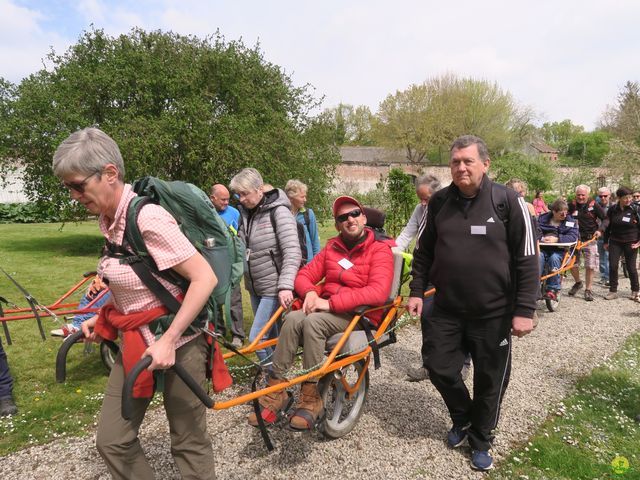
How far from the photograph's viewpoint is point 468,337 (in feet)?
11.2

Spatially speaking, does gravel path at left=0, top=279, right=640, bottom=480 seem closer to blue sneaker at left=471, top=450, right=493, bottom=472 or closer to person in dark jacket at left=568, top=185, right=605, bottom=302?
blue sneaker at left=471, top=450, right=493, bottom=472

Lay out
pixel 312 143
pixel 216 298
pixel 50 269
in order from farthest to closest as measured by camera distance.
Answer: pixel 312 143 → pixel 50 269 → pixel 216 298

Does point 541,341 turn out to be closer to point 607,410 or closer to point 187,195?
point 607,410

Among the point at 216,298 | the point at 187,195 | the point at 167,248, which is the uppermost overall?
the point at 187,195

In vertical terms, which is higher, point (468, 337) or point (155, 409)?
point (468, 337)

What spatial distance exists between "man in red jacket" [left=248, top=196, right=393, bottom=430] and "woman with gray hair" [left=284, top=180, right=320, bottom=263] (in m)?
1.52

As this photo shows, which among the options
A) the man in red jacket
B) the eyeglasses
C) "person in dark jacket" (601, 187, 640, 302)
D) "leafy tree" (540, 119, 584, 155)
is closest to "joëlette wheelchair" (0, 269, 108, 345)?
the man in red jacket

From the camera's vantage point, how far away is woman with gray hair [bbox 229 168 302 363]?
416 cm

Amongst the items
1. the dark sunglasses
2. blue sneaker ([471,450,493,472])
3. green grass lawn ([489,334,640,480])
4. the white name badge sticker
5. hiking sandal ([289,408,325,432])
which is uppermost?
the dark sunglasses

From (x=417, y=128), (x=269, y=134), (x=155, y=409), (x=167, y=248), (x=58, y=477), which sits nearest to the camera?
(x=167, y=248)

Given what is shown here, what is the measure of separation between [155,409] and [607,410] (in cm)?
433

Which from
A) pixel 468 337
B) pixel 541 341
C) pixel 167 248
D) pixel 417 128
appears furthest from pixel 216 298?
pixel 417 128

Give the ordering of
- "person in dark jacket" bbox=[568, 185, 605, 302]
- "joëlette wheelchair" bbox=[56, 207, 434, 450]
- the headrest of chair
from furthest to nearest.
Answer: "person in dark jacket" bbox=[568, 185, 605, 302]
the headrest of chair
"joëlette wheelchair" bbox=[56, 207, 434, 450]

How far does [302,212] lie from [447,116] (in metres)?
47.3
